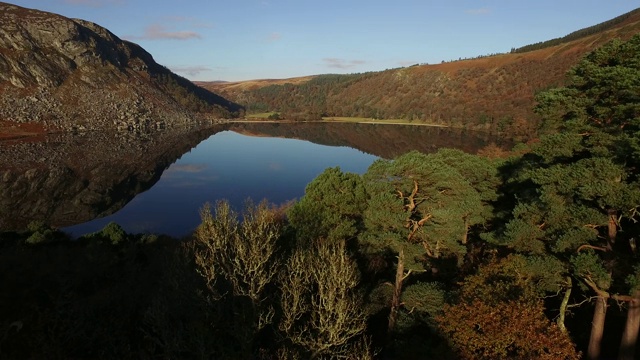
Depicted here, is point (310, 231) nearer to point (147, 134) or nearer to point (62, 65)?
point (147, 134)

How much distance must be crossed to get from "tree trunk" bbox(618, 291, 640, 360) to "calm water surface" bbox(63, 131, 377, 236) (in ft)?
154

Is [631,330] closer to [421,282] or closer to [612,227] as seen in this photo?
[612,227]

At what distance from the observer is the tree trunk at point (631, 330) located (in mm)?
16625

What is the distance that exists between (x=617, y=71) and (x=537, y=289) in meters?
11.0

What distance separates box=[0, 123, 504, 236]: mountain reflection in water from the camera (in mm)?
59906

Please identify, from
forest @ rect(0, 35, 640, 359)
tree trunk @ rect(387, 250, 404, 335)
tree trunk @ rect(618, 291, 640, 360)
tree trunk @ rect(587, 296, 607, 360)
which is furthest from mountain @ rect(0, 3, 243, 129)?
tree trunk @ rect(618, 291, 640, 360)

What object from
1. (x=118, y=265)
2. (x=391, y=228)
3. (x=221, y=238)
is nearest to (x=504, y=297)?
(x=391, y=228)

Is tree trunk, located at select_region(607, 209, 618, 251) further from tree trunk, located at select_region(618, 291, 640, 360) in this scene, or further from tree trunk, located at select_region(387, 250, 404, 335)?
tree trunk, located at select_region(387, 250, 404, 335)

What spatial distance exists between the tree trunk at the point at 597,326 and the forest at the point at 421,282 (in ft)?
0.34

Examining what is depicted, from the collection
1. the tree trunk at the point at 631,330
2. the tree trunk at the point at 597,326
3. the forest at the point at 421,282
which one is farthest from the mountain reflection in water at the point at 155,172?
the tree trunk at the point at 631,330

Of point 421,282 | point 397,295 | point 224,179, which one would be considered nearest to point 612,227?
point 421,282

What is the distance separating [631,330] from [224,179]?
7657 cm

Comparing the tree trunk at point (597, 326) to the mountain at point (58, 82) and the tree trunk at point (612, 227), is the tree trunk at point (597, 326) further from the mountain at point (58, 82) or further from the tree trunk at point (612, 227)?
the mountain at point (58, 82)

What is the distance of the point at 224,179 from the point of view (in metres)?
84.9
